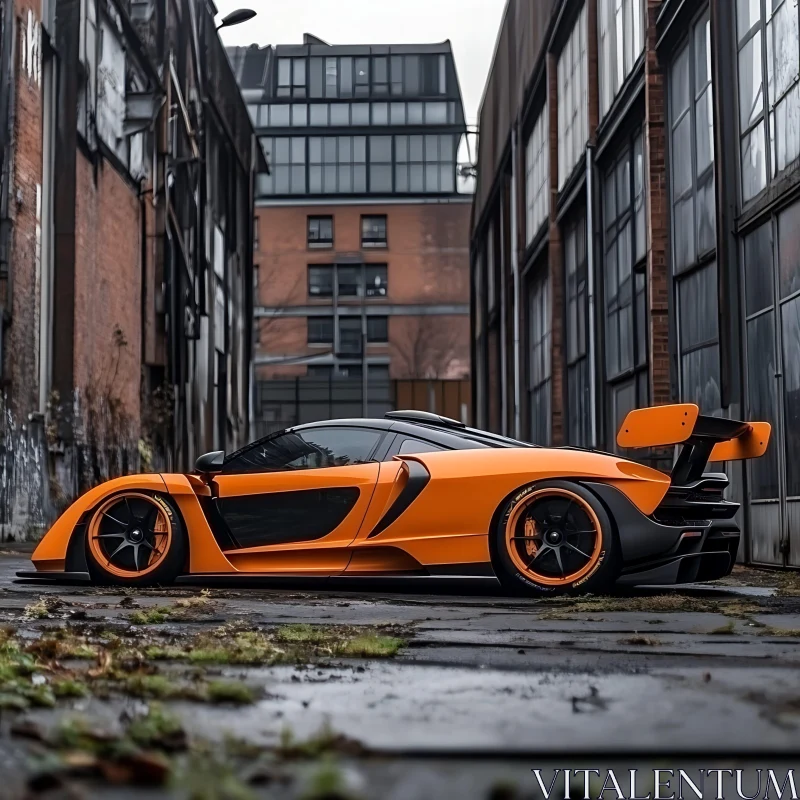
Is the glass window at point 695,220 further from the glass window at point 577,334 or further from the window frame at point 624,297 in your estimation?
the glass window at point 577,334

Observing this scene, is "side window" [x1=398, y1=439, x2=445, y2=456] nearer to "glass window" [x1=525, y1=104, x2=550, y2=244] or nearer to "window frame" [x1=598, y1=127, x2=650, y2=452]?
"window frame" [x1=598, y1=127, x2=650, y2=452]

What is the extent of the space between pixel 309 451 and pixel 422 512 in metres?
0.91

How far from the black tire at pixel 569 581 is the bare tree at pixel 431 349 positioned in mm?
52127

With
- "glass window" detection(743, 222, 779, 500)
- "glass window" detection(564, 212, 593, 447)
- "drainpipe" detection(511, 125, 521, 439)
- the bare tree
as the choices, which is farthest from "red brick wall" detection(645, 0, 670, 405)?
the bare tree

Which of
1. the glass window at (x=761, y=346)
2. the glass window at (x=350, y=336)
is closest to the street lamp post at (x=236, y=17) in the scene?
the glass window at (x=761, y=346)

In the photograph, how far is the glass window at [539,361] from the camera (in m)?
25.6

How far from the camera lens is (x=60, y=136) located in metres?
18.5

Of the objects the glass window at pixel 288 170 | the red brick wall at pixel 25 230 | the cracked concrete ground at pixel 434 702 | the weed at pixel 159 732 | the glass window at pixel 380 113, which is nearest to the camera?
the cracked concrete ground at pixel 434 702

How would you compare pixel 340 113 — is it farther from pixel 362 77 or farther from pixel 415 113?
pixel 415 113

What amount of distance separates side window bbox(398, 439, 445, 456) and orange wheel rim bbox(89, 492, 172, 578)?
5.00ft

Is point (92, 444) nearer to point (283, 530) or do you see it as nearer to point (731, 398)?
point (731, 398)

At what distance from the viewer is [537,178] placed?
87.0ft

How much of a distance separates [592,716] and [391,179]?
59.5 meters

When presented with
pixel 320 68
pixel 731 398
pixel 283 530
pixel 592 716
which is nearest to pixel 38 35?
pixel 731 398
